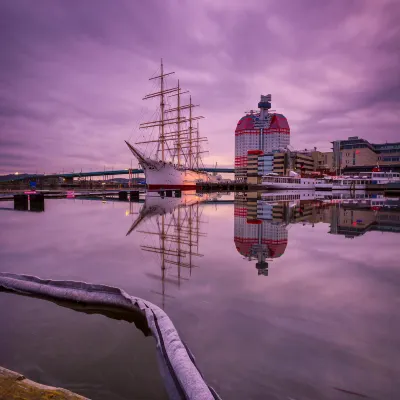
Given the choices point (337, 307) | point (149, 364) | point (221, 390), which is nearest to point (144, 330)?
point (149, 364)

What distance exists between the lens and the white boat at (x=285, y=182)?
325 feet

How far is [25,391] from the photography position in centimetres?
227

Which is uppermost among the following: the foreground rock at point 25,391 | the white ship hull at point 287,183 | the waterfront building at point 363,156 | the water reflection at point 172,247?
the waterfront building at point 363,156

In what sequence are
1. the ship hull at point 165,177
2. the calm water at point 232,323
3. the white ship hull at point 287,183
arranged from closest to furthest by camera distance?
1. the calm water at point 232,323
2. the ship hull at point 165,177
3. the white ship hull at point 287,183

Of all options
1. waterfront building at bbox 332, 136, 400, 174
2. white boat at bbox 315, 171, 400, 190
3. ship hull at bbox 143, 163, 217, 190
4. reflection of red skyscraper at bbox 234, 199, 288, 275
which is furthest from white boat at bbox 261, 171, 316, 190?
reflection of red skyscraper at bbox 234, 199, 288, 275

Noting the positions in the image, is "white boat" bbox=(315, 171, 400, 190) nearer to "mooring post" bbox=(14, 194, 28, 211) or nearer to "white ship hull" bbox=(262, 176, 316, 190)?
"white ship hull" bbox=(262, 176, 316, 190)

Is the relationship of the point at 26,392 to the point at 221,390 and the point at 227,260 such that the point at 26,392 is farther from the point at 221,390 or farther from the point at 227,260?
the point at 227,260

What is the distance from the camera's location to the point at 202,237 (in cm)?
1323

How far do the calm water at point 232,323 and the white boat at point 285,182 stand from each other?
3585 inches

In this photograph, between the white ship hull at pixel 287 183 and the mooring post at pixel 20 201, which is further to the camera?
the white ship hull at pixel 287 183

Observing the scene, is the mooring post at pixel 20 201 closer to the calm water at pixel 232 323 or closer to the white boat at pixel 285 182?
the calm water at pixel 232 323

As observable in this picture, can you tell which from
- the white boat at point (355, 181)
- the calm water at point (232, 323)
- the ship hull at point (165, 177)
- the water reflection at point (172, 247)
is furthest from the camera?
the white boat at point (355, 181)

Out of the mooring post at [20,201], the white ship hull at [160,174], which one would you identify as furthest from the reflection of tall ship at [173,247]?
the white ship hull at [160,174]

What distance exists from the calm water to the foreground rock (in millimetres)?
1038
